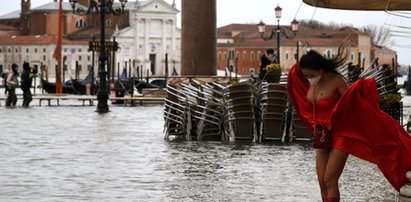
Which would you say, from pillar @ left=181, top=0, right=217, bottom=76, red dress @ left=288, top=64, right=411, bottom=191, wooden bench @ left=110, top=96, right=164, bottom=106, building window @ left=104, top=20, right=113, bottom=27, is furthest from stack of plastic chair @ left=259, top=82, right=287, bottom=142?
building window @ left=104, top=20, right=113, bottom=27

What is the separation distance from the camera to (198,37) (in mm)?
21797

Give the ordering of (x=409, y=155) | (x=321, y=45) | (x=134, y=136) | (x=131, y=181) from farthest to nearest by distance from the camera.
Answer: (x=321, y=45) < (x=134, y=136) < (x=131, y=181) < (x=409, y=155)

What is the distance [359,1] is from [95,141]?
6.98m

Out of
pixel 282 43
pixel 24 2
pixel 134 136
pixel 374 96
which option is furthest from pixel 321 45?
pixel 374 96

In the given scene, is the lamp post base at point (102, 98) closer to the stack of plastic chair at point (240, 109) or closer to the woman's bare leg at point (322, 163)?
the stack of plastic chair at point (240, 109)

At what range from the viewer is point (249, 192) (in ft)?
34.9

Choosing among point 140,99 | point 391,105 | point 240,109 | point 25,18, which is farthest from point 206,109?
point 25,18

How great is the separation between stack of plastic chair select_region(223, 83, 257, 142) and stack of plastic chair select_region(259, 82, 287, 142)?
0.50 feet

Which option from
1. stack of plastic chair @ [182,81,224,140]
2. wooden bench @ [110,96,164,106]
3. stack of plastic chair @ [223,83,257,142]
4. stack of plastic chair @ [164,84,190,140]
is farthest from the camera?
wooden bench @ [110,96,164,106]

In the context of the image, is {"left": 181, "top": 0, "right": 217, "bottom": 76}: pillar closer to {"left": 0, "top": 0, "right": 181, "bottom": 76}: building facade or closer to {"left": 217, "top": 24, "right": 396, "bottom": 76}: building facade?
{"left": 217, "top": 24, "right": 396, "bottom": 76}: building facade

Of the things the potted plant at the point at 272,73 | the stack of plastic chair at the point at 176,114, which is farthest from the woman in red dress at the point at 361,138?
the potted plant at the point at 272,73

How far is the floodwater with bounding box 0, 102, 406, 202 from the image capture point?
10461mm

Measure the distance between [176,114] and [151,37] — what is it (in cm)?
14604

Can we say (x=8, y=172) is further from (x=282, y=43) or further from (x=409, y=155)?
(x=282, y=43)
